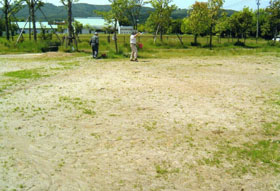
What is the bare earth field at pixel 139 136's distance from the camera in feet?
13.2

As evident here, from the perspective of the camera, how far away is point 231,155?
Result: 4.77 m

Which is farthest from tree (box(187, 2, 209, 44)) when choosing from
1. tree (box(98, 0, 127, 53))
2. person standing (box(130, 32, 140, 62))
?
person standing (box(130, 32, 140, 62))

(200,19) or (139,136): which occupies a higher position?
(200,19)

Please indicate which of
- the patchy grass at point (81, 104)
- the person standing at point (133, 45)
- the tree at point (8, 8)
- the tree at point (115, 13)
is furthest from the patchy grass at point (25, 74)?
the tree at point (8, 8)

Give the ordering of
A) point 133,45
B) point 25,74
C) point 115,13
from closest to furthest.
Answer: point 25,74 < point 133,45 < point 115,13

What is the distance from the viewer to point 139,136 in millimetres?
5535

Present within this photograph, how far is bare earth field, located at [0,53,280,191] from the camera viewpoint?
13.2 ft

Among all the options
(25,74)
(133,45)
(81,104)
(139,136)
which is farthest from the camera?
(133,45)

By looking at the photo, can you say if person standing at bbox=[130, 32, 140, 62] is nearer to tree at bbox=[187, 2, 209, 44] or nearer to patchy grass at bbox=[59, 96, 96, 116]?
patchy grass at bbox=[59, 96, 96, 116]

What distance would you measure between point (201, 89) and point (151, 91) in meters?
1.58

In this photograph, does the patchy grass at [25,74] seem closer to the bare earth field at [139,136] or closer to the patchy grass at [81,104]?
the bare earth field at [139,136]

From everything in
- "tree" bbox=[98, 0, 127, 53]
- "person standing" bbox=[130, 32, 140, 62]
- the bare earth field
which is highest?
"tree" bbox=[98, 0, 127, 53]

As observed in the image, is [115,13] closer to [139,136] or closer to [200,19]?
Result: [200,19]

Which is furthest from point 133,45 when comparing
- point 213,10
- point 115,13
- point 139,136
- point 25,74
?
point 213,10
